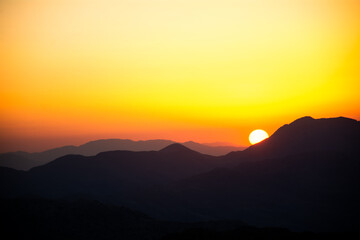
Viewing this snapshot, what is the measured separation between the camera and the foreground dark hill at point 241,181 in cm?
7025

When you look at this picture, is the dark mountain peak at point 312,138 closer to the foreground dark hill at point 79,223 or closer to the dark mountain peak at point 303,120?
the dark mountain peak at point 303,120

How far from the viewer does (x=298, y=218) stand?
67.6m

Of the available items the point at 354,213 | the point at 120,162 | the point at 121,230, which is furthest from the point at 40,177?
Result: the point at 354,213

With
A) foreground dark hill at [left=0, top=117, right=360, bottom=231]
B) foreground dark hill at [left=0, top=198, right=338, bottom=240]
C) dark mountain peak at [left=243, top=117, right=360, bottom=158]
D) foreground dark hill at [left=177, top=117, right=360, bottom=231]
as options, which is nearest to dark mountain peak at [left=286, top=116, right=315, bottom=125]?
dark mountain peak at [left=243, top=117, right=360, bottom=158]

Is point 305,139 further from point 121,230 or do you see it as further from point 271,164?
point 121,230

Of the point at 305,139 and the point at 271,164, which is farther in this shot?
the point at 305,139

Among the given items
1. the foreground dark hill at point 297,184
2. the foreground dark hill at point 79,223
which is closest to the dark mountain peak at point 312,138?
the foreground dark hill at point 297,184

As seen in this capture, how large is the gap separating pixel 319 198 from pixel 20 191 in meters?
73.3

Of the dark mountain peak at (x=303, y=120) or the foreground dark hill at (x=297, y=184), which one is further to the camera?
the dark mountain peak at (x=303, y=120)

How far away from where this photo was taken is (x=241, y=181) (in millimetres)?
85688

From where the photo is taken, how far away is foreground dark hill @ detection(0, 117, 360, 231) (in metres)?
70.2

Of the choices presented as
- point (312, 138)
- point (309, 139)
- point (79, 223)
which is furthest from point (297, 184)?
point (79, 223)

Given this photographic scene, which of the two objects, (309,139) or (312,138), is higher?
(312,138)

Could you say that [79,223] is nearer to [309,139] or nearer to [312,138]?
[309,139]
